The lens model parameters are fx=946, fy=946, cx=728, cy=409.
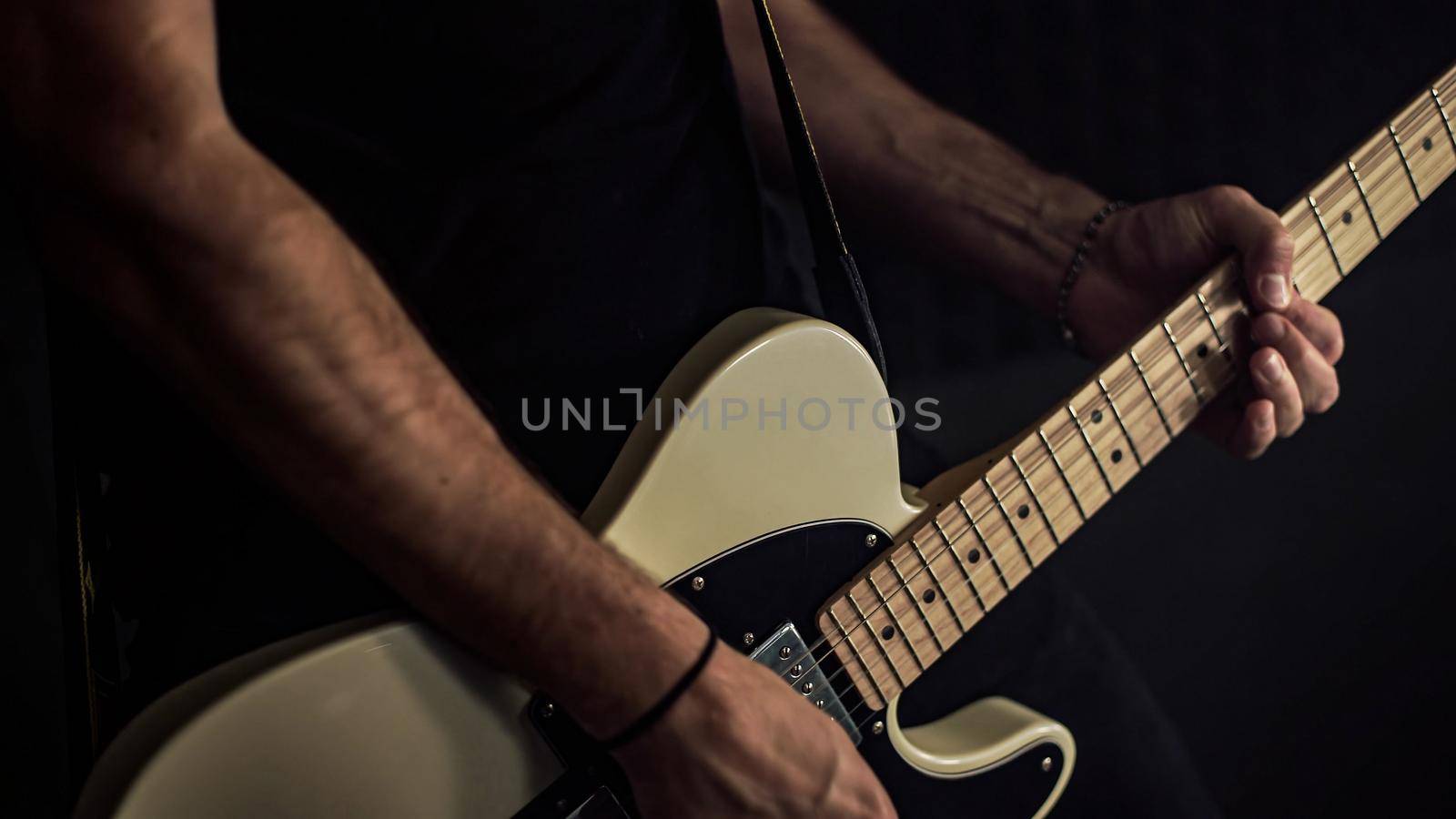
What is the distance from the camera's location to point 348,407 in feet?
1.41

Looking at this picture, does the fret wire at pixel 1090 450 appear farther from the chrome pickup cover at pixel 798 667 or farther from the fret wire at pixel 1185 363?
the chrome pickup cover at pixel 798 667

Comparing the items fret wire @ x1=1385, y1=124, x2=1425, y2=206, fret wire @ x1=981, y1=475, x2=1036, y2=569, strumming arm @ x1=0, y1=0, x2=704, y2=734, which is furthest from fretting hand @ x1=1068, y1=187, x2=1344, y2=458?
strumming arm @ x1=0, y1=0, x2=704, y2=734

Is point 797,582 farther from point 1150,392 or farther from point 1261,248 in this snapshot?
point 1261,248

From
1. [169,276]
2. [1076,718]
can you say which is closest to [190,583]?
[169,276]

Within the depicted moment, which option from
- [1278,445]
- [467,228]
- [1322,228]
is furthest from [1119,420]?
[1278,445]

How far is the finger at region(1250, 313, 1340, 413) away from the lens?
722 millimetres

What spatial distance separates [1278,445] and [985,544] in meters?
0.90

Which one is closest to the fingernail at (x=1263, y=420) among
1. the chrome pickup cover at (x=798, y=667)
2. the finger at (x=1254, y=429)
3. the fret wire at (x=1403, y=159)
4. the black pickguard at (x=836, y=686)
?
the finger at (x=1254, y=429)

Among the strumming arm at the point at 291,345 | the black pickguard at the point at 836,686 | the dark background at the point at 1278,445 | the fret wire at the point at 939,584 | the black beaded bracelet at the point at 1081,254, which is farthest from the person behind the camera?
the dark background at the point at 1278,445

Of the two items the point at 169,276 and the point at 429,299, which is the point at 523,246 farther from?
the point at 169,276

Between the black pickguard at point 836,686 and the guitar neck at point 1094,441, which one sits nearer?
the black pickguard at point 836,686

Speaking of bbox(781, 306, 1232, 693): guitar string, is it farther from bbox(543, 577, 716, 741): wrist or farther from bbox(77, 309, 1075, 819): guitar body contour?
bbox(543, 577, 716, 741): wrist

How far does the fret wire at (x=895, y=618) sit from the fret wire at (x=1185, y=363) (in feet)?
0.97

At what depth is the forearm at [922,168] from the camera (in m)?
0.87
